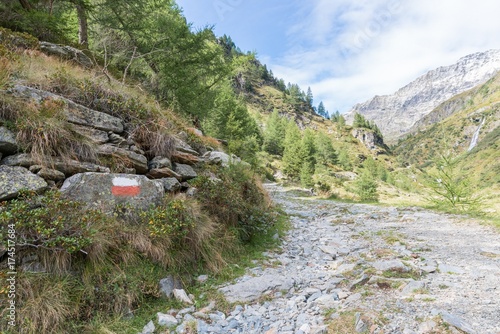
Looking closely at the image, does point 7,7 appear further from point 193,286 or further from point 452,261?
point 452,261

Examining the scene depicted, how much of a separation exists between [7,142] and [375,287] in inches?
266

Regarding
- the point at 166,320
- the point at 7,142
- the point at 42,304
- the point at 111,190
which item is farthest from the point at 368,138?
the point at 42,304

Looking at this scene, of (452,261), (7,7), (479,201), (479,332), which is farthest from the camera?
(479,201)

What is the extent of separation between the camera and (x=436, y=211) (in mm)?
11711

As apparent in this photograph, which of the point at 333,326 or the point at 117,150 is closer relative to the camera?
the point at 333,326

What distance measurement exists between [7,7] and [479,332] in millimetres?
15678

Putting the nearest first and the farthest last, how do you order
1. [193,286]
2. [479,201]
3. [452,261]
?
[193,286]
[452,261]
[479,201]

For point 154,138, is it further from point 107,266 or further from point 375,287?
point 375,287

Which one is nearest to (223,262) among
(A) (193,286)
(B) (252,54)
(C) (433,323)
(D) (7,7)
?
(A) (193,286)

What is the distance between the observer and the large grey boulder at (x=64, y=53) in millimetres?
8922

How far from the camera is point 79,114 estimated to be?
598 centimetres

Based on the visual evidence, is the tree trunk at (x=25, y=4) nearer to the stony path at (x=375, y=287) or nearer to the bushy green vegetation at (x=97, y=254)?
the bushy green vegetation at (x=97, y=254)

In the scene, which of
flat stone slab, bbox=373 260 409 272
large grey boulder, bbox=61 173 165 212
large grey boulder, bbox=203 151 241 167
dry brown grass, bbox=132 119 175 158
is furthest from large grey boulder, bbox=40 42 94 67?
flat stone slab, bbox=373 260 409 272

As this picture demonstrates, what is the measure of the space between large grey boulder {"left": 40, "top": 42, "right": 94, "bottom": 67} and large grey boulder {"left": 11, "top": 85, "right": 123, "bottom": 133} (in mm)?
4096
